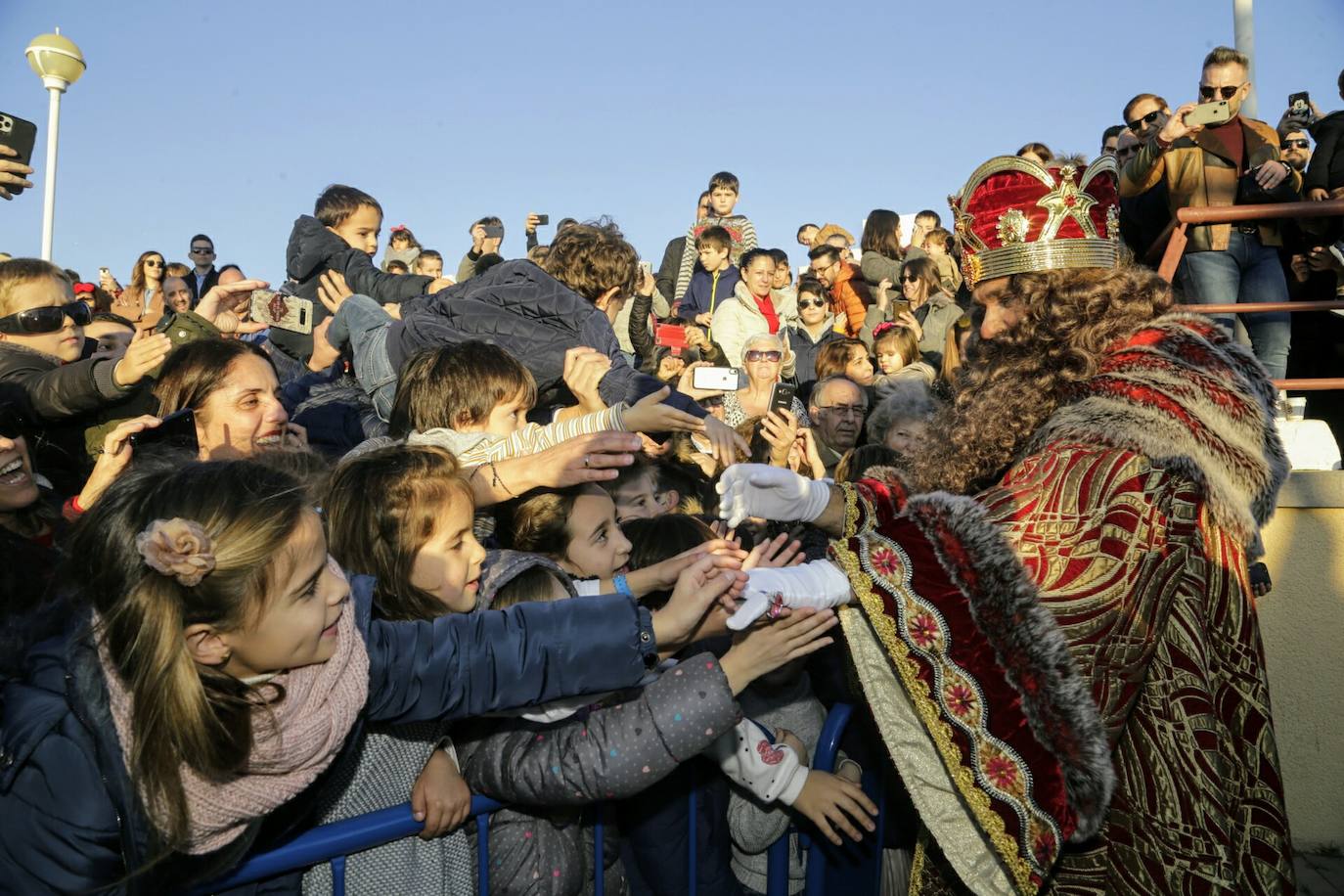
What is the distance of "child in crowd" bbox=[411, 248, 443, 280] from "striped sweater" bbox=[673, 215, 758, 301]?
8.83 feet

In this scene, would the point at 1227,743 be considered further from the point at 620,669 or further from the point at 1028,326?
the point at 620,669

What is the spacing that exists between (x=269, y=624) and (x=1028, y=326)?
2.05 meters

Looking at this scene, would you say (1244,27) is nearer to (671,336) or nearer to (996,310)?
(671,336)

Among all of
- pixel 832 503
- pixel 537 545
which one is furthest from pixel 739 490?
pixel 537 545

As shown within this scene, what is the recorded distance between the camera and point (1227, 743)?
92.4 inches

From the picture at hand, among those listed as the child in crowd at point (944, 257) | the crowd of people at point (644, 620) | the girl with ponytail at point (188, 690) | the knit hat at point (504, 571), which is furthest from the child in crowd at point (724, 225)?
the girl with ponytail at point (188, 690)

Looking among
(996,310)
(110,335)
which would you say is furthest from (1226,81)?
(110,335)

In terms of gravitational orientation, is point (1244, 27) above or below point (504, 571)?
above

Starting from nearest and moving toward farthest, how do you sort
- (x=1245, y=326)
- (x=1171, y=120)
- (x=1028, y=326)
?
(x=1028, y=326) → (x=1171, y=120) → (x=1245, y=326)

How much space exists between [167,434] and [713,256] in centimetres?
682

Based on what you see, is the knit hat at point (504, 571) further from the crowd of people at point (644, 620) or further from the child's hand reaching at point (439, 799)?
→ the child's hand reaching at point (439, 799)

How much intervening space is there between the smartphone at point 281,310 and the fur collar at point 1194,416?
395 centimetres

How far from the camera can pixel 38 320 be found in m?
4.09

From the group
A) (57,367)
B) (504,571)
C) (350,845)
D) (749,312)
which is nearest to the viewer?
(350,845)
